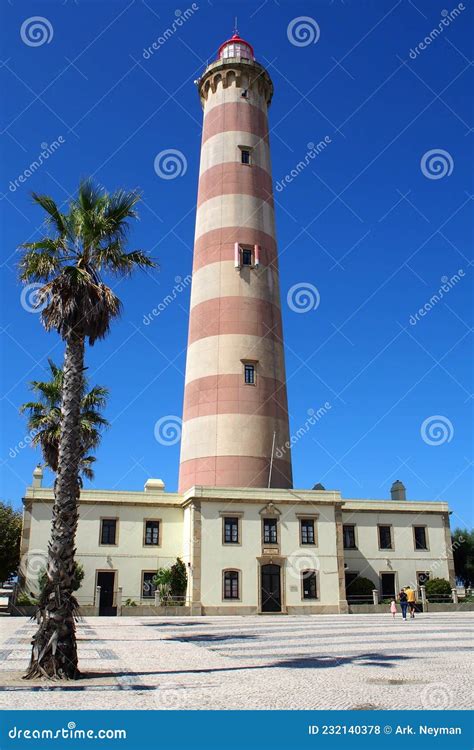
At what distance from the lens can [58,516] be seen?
11672 millimetres

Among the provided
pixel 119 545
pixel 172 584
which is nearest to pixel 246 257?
pixel 119 545

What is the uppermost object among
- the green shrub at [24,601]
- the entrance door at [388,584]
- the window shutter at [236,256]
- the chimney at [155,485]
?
the window shutter at [236,256]

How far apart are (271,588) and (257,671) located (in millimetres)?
20465

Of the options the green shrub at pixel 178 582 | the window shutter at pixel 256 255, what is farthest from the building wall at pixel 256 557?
the window shutter at pixel 256 255

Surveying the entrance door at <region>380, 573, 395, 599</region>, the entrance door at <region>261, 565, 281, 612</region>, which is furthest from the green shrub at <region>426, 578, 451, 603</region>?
the entrance door at <region>261, 565, 281, 612</region>

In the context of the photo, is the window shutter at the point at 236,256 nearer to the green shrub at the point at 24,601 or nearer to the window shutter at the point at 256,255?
the window shutter at the point at 256,255

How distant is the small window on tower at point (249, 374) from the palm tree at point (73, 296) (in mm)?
19090

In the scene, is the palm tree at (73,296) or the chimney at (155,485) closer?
the palm tree at (73,296)

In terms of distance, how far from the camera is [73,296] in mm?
13227

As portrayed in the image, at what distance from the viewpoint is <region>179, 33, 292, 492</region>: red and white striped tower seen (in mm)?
32531

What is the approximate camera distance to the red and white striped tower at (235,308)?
32531 mm

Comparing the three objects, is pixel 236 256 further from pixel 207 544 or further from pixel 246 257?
pixel 207 544
